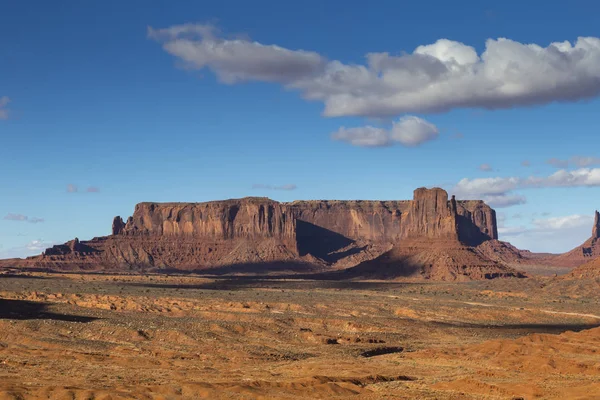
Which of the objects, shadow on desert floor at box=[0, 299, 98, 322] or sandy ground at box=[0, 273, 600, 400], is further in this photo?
shadow on desert floor at box=[0, 299, 98, 322]

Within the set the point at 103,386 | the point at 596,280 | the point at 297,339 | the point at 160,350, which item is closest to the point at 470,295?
the point at 596,280

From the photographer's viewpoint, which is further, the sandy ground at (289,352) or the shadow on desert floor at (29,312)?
the shadow on desert floor at (29,312)

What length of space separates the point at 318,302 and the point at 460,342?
107 feet

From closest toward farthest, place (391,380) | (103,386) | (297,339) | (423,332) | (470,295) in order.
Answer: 1. (103,386)
2. (391,380)
3. (297,339)
4. (423,332)
5. (470,295)

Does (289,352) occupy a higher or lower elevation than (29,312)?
lower

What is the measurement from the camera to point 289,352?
149ft

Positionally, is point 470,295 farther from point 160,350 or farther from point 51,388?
point 51,388

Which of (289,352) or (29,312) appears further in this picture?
(29,312)

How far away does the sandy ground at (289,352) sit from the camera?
29.7 meters

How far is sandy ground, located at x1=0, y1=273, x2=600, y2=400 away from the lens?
29734mm

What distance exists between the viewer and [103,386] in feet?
98.6

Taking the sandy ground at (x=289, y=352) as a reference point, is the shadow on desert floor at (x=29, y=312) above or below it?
above

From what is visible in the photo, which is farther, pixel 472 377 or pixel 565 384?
pixel 472 377

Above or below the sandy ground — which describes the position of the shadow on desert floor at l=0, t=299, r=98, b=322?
above
